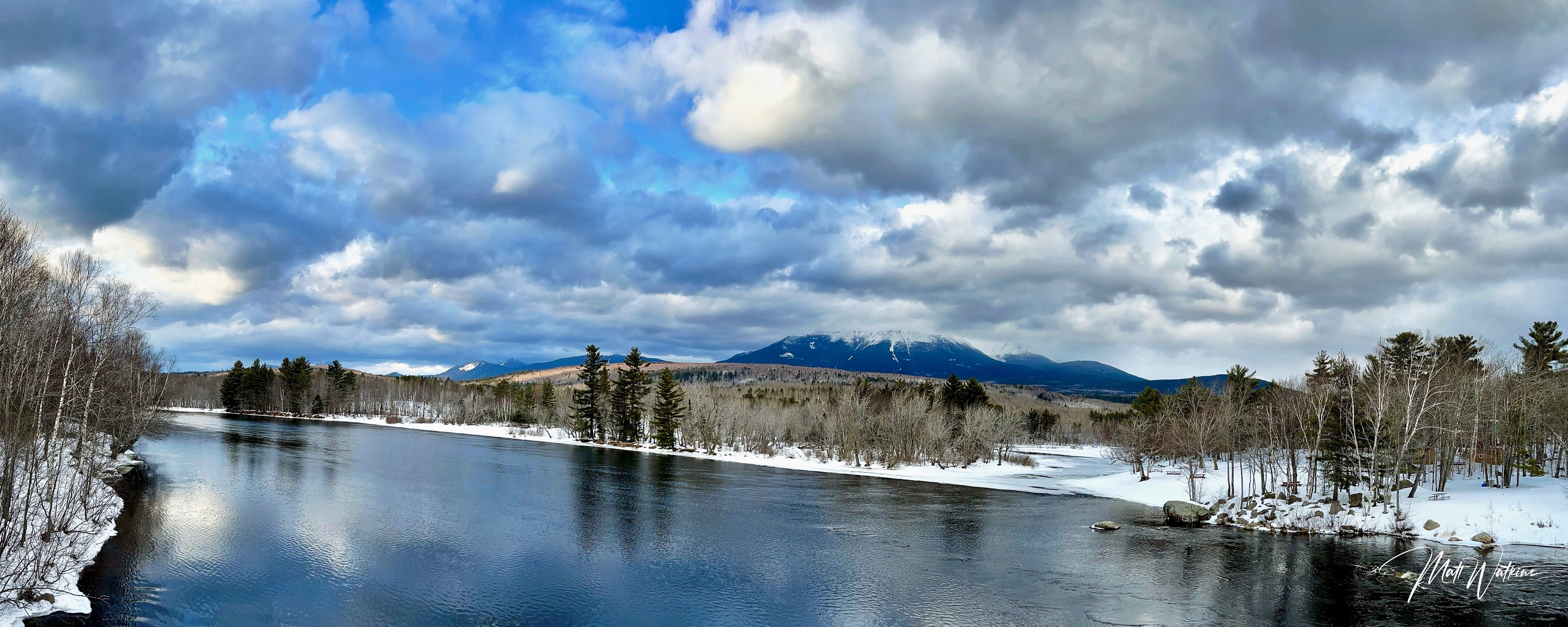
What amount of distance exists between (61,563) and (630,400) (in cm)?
9123

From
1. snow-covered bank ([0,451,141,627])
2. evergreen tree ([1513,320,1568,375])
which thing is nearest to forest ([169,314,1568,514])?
evergreen tree ([1513,320,1568,375])

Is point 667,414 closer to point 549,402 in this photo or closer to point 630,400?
point 630,400

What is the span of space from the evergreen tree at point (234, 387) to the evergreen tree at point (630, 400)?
111m

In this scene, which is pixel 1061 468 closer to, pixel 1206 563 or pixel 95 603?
pixel 1206 563

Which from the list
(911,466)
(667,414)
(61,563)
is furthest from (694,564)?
(667,414)

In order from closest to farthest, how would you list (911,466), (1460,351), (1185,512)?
(1185,512) < (1460,351) < (911,466)

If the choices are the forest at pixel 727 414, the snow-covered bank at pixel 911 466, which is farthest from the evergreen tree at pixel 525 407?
the snow-covered bank at pixel 911 466

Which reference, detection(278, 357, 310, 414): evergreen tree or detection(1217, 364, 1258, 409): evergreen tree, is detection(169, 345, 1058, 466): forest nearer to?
detection(278, 357, 310, 414): evergreen tree

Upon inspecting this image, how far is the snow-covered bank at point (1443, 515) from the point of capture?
124 ft

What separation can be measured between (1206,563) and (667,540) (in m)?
23.6

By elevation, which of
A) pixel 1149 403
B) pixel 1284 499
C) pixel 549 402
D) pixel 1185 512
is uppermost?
pixel 1149 403

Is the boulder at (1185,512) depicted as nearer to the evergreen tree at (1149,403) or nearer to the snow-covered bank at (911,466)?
the snow-covered bank at (911,466)

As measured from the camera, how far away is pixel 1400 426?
43781 millimetres

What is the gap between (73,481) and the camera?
23.2 m
